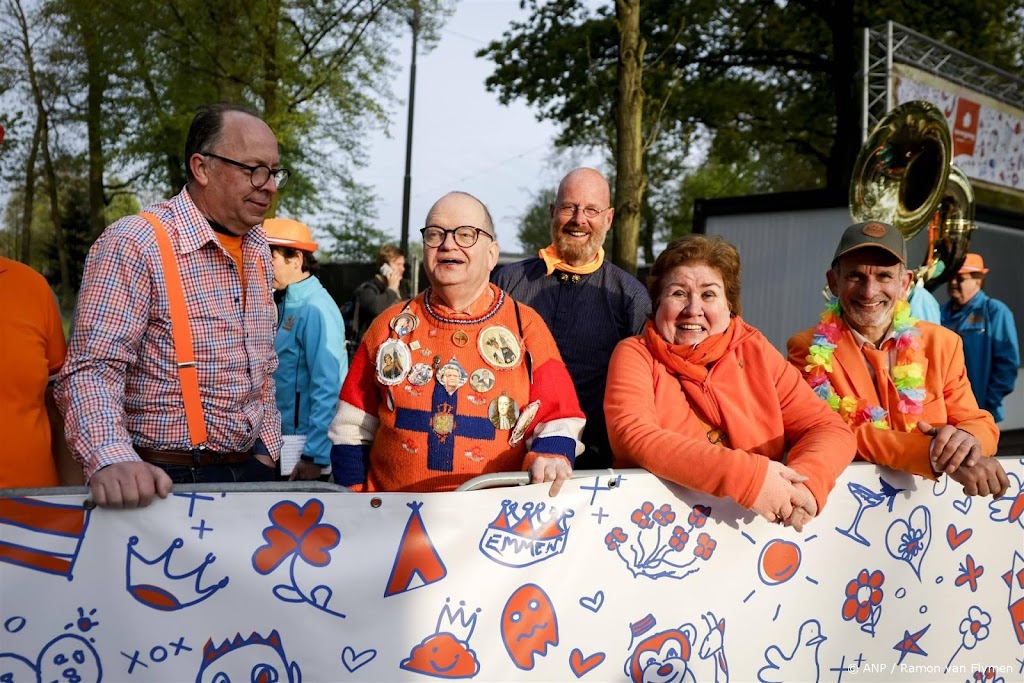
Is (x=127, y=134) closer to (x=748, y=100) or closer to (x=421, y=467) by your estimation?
(x=748, y=100)

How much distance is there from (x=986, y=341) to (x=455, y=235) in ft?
19.8

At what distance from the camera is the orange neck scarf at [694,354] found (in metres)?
2.75

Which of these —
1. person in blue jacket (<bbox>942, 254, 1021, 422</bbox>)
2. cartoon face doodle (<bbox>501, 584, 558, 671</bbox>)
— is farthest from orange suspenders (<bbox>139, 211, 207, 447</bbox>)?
person in blue jacket (<bbox>942, 254, 1021, 422</bbox>)

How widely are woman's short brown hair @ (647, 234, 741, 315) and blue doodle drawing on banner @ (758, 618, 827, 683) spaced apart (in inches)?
40.0

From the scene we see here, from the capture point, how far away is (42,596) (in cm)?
203

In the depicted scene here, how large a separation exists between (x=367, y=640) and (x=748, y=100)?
19705 mm

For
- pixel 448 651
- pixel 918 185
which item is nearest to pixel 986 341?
pixel 918 185

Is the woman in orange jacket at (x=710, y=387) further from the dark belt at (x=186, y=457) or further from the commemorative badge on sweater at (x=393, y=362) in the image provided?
the dark belt at (x=186, y=457)

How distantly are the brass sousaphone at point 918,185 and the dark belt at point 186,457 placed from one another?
694 centimetres

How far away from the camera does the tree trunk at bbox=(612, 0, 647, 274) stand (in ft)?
29.1

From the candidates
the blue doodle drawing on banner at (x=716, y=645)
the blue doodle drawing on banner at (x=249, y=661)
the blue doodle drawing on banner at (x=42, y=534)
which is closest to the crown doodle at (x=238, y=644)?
the blue doodle drawing on banner at (x=249, y=661)

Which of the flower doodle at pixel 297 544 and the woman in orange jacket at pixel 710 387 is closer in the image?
the flower doodle at pixel 297 544

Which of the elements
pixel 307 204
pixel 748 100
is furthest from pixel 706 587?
pixel 307 204

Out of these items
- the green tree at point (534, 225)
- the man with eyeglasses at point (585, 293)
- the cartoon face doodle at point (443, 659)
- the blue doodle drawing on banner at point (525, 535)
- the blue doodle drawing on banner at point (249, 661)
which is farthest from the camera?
the green tree at point (534, 225)
